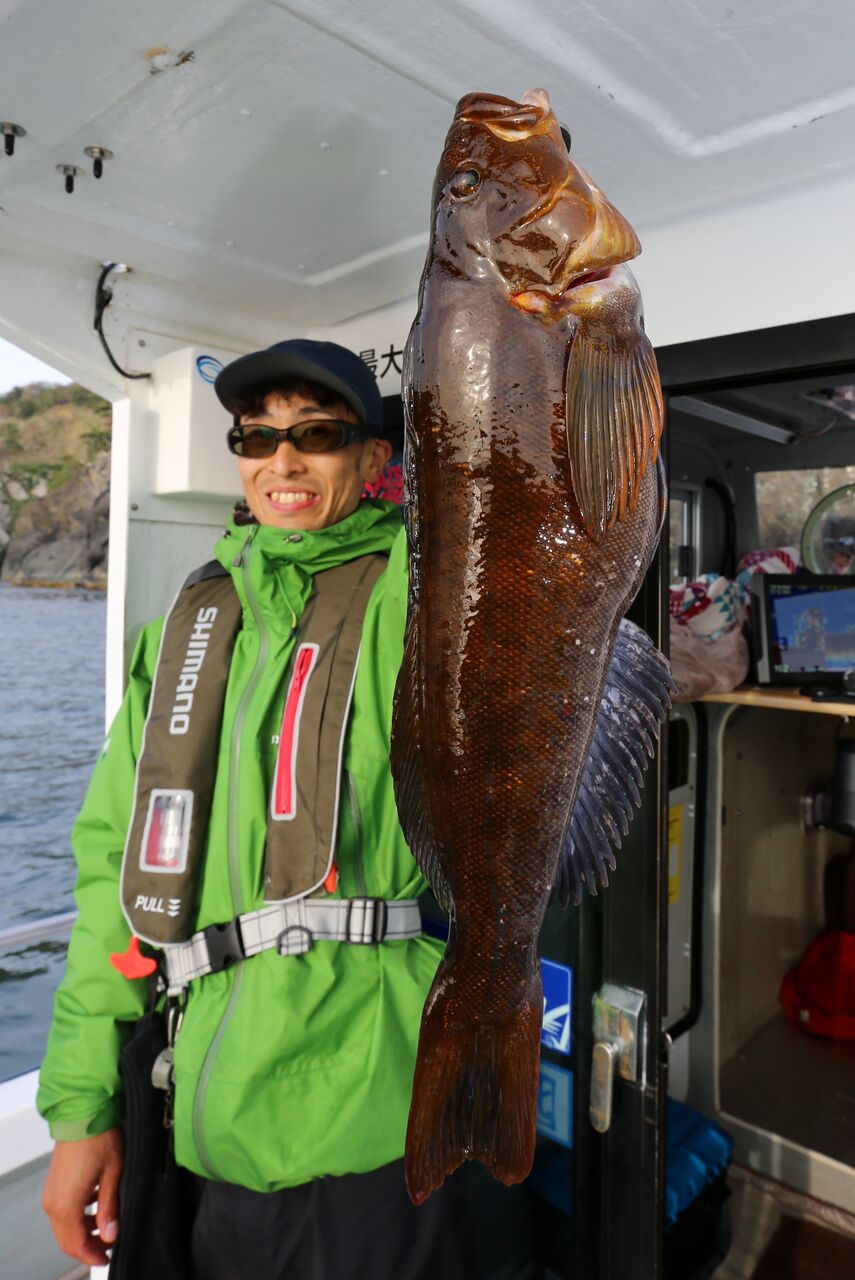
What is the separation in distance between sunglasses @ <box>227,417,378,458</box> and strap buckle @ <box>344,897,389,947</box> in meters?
1.12

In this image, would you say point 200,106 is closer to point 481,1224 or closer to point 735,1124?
point 481,1224

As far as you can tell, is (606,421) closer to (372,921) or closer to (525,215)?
(525,215)

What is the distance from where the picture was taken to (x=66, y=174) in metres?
2.26

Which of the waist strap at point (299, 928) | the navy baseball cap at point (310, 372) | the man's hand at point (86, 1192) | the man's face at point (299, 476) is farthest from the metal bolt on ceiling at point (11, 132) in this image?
the man's hand at point (86, 1192)

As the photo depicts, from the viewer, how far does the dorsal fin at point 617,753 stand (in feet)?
3.82

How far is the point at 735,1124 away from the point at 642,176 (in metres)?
4.18

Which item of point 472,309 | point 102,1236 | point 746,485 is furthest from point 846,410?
point 102,1236

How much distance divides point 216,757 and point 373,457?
0.91 meters

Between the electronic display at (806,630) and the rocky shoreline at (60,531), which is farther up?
the rocky shoreline at (60,531)

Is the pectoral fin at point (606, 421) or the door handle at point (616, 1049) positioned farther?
the door handle at point (616, 1049)

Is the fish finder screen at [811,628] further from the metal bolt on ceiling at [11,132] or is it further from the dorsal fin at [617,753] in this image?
the metal bolt on ceiling at [11,132]

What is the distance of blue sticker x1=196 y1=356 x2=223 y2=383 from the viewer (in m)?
3.06

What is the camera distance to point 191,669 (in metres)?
2.10

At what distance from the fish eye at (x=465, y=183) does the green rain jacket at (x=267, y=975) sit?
0.70 meters
